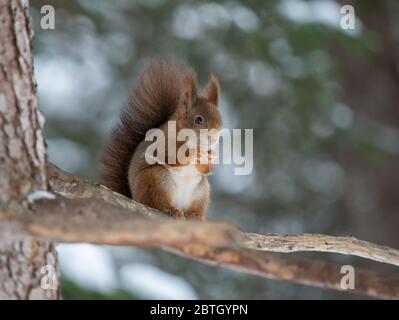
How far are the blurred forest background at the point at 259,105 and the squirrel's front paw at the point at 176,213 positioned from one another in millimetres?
830

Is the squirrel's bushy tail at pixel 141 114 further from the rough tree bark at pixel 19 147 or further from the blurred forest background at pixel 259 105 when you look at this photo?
the rough tree bark at pixel 19 147

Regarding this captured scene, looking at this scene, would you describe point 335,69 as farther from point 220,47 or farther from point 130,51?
point 130,51

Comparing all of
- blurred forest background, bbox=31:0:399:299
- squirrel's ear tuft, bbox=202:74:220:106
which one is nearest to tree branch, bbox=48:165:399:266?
squirrel's ear tuft, bbox=202:74:220:106

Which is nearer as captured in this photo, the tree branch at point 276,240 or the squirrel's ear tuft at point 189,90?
the tree branch at point 276,240

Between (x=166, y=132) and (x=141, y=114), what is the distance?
18 centimetres

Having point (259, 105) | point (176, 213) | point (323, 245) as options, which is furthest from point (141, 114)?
point (259, 105)

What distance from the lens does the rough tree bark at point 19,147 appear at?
162 centimetres

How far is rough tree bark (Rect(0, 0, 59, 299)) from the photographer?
5.31 feet

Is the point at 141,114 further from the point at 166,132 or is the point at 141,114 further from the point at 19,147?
the point at 19,147

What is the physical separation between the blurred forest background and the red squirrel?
814 millimetres

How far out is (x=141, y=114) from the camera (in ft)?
9.03

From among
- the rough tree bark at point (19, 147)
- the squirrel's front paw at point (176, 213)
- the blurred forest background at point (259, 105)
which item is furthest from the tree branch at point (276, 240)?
the blurred forest background at point (259, 105)
